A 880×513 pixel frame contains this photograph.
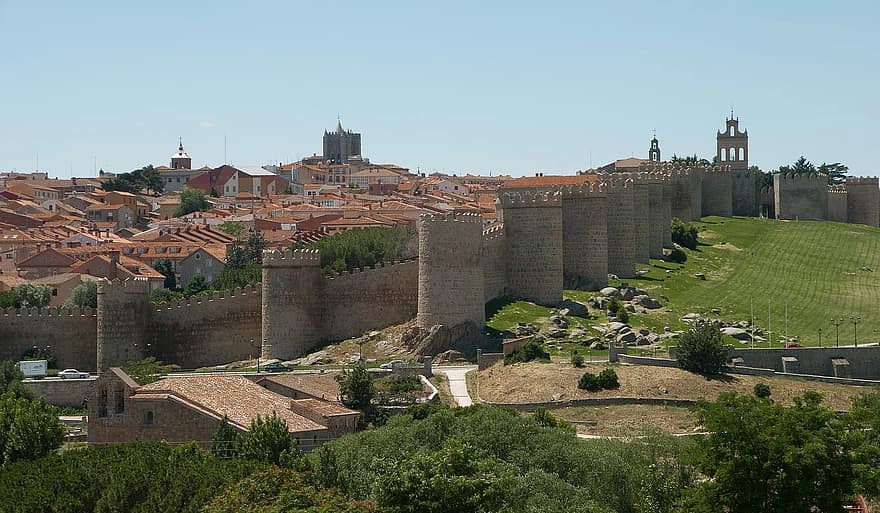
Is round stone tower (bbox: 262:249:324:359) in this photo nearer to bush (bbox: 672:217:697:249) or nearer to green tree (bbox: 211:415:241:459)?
green tree (bbox: 211:415:241:459)

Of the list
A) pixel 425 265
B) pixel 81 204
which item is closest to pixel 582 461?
pixel 425 265

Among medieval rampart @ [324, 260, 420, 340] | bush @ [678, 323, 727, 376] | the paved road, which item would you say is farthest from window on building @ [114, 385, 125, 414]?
bush @ [678, 323, 727, 376]

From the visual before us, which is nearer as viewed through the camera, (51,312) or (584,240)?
(51,312)

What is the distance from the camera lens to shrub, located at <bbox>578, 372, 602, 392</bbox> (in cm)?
5288

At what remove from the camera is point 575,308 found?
62.8m

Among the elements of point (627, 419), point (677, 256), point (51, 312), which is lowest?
point (627, 419)

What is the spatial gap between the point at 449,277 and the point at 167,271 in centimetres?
2921

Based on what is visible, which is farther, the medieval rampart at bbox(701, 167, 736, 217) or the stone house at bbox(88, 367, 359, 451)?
the medieval rampart at bbox(701, 167, 736, 217)

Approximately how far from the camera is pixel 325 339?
62062 millimetres

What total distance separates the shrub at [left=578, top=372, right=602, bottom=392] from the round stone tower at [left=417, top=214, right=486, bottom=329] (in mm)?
7699

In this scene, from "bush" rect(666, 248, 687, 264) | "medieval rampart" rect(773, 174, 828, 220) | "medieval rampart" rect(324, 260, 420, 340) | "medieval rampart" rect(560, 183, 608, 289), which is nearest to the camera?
"medieval rampart" rect(324, 260, 420, 340)

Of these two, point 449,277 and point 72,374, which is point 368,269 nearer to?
point 449,277

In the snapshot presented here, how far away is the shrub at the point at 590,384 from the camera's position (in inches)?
2082

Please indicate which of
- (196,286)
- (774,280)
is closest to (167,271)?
(196,286)
